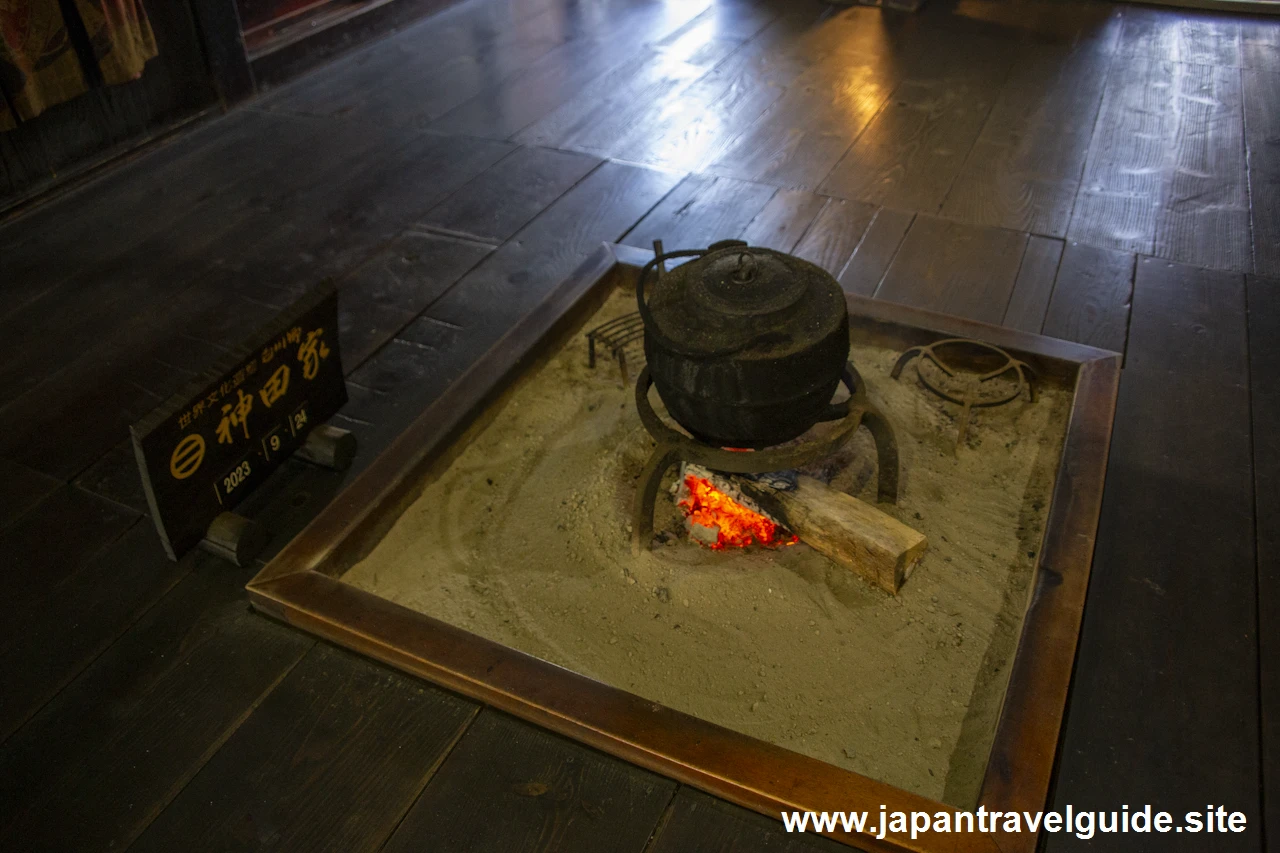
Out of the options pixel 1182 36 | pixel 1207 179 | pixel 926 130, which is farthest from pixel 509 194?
pixel 1182 36

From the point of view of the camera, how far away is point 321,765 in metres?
1.36

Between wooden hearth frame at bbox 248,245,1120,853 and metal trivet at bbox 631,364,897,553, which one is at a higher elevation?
metal trivet at bbox 631,364,897,553

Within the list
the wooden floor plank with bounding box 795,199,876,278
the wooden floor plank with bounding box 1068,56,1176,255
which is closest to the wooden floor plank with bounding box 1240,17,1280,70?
the wooden floor plank with bounding box 1068,56,1176,255

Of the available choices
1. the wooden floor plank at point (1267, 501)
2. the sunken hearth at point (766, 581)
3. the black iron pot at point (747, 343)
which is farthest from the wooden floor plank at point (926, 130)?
the black iron pot at point (747, 343)

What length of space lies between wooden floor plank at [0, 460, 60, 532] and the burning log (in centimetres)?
124

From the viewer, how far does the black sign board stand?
1.48 m

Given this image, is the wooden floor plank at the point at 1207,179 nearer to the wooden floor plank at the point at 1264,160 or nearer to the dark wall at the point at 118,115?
the wooden floor plank at the point at 1264,160

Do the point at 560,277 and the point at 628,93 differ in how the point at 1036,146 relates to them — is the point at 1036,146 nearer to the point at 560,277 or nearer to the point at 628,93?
the point at 628,93

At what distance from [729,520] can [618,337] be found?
25.2 inches

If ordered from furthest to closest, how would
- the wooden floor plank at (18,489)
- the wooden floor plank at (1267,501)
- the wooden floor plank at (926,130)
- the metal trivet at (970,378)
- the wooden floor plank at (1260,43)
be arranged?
the wooden floor plank at (1260,43) < the wooden floor plank at (926,130) < the metal trivet at (970,378) < the wooden floor plank at (18,489) < the wooden floor plank at (1267,501)

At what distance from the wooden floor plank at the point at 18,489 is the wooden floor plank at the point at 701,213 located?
59.3 inches

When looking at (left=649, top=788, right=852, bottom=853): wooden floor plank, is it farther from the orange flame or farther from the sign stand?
the sign stand

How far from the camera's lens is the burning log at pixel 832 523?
1.57m

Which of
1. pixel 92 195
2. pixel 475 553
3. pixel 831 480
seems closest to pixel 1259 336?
pixel 831 480
